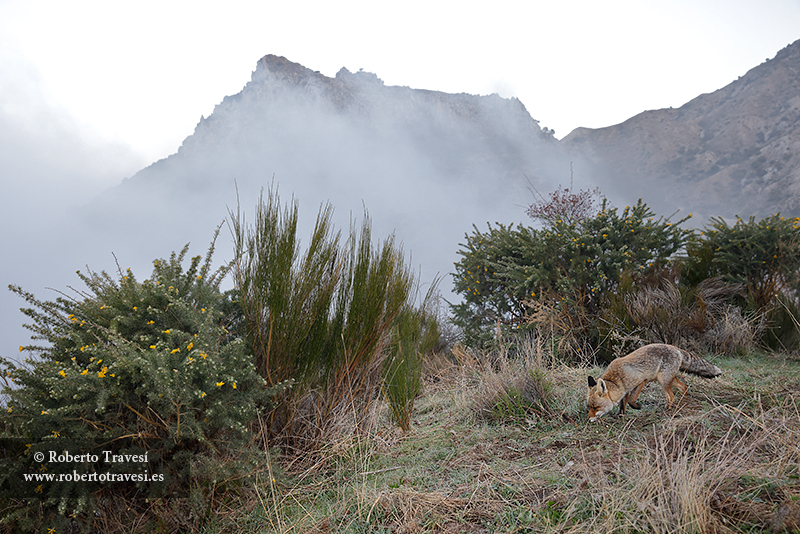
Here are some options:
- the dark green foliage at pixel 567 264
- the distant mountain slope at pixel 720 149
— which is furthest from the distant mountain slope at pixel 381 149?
the dark green foliage at pixel 567 264

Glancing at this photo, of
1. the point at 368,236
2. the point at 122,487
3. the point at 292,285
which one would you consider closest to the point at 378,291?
the point at 368,236

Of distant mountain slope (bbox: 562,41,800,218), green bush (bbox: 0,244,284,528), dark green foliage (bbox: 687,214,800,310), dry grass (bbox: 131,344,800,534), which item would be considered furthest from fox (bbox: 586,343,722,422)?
distant mountain slope (bbox: 562,41,800,218)

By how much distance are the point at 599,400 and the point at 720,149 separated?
47.4m

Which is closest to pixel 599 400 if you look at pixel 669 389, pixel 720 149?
pixel 669 389

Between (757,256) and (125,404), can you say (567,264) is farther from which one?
(125,404)

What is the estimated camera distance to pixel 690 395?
8.91 feet

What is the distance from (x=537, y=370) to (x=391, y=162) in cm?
5206

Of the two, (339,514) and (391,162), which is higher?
(391,162)

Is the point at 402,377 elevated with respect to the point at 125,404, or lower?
lower

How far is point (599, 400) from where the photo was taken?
8.30ft

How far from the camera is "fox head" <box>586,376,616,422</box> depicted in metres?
2.53

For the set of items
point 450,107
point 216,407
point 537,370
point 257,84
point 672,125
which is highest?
point 257,84

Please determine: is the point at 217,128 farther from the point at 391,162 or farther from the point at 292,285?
the point at 292,285

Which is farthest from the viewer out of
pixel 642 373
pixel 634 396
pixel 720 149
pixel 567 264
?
pixel 720 149
